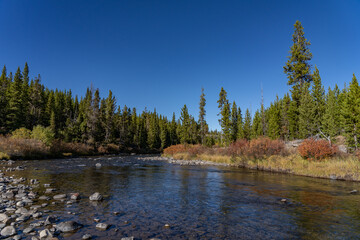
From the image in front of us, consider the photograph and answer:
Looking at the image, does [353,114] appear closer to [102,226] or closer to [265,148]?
[265,148]

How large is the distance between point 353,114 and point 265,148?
11.2 metres

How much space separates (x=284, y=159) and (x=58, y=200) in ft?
73.2

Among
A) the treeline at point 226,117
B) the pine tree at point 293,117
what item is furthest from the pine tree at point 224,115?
the pine tree at point 293,117

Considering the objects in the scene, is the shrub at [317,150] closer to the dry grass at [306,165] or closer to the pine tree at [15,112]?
the dry grass at [306,165]

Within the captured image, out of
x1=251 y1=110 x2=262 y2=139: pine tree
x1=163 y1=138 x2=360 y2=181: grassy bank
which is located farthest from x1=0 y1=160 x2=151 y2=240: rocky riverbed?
x1=251 y1=110 x2=262 y2=139: pine tree

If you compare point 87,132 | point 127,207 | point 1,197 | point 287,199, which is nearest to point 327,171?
point 287,199

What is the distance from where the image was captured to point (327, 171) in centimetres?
1822

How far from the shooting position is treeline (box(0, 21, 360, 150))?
38.0m

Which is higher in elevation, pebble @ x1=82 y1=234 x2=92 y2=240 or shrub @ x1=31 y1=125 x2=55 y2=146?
shrub @ x1=31 y1=125 x2=55 y2=146

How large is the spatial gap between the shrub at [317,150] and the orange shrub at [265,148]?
335 centimetres

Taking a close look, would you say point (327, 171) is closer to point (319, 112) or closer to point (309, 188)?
point (309, 188)

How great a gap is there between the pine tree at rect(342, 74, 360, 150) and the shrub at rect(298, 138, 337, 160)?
234 inches

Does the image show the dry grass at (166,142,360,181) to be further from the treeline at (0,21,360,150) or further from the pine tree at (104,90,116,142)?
the pine tree at (104,90,116,142)

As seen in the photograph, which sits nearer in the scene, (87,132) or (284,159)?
(284,159)
